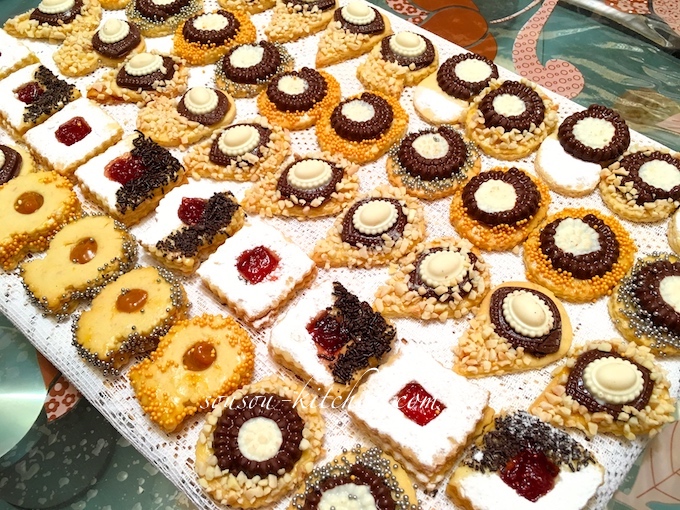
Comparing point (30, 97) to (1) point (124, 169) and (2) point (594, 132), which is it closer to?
(1) point (124, 169)

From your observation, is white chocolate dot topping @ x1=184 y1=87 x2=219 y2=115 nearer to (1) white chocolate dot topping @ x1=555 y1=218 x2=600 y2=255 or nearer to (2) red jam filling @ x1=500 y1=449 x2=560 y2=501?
(1) white chocolate dot topping @ x1=555 y1=218 x2=600 y2=255

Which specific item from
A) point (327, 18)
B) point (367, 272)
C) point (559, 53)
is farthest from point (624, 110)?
point (367, 272)

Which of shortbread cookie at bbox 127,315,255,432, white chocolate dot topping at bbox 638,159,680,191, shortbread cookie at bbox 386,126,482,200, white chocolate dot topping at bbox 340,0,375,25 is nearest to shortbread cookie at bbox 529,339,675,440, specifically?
white chocolate dot topping at bbox 638,159,680,191

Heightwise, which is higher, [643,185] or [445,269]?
[643,185]

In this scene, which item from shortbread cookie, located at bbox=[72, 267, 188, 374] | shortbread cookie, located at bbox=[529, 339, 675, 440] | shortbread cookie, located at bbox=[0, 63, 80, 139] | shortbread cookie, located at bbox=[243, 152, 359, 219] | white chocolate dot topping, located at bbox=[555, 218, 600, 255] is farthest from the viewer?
shortbread cookie, located at bbox=[0, 63, 80, 139]

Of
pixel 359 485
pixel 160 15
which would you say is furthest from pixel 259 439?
pixel 160 15

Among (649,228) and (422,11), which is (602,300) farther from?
(422,11)

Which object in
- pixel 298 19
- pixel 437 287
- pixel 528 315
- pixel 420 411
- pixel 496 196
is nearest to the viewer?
pixel 420 411
